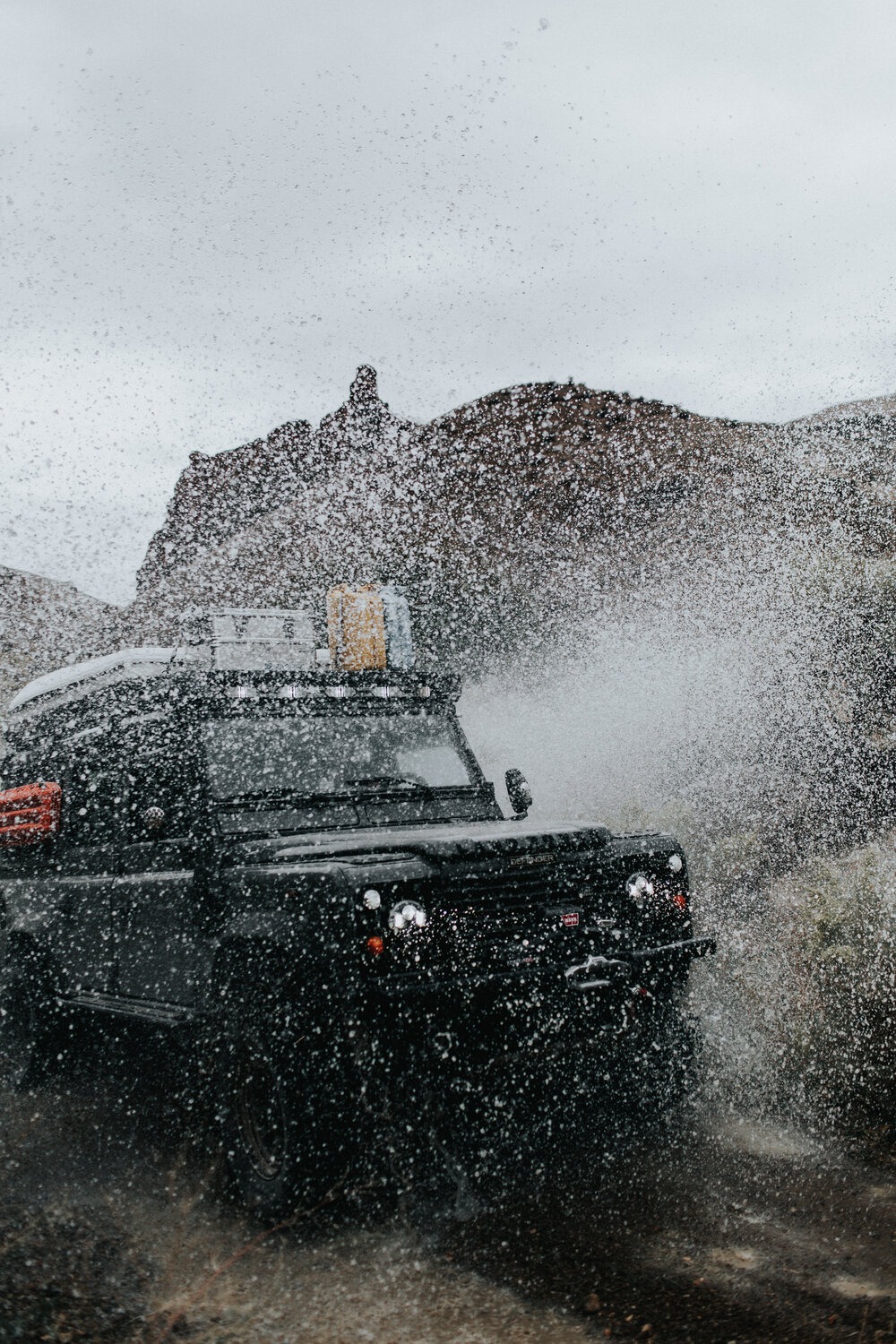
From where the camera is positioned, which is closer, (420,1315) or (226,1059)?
(420,1315)

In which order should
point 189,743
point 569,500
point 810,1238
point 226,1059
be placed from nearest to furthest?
point 810,1238
point 226,1059
point 189,743
point 569,500

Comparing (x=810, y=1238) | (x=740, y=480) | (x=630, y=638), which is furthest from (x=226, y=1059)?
(x=740, y=480)

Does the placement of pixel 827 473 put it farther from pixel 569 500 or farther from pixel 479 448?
pixel 479 448

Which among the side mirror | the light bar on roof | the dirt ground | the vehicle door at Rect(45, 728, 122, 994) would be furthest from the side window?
the side mirror

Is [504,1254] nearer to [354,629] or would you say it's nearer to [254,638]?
[254,638]

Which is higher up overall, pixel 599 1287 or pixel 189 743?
pixel 189 743

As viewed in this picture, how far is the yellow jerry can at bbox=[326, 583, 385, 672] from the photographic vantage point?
6.38 metres

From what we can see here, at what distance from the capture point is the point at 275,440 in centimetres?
4159

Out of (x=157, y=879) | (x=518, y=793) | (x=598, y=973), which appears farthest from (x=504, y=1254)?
(x=518, y=793)

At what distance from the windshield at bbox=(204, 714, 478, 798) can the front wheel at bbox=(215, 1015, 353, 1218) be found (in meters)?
1.32

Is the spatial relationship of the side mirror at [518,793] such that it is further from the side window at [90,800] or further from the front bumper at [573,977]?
the side window at [90,800]

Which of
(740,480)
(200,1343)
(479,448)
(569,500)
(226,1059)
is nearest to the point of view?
(200,1343)

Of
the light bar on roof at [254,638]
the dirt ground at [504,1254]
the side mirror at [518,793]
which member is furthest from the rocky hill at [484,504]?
the dirt ground at [504,1254]

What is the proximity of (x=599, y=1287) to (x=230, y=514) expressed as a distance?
127 feet
